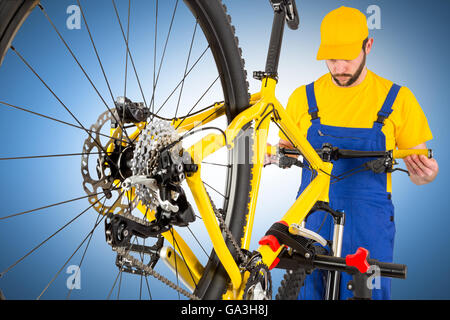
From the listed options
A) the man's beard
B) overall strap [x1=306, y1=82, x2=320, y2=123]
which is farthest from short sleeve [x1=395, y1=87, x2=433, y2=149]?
overall strap [x1=306, y1=82, x2=320, y2=123]

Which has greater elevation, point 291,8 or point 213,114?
point 291,8

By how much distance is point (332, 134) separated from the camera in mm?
1507

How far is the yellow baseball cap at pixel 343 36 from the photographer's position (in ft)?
4.56

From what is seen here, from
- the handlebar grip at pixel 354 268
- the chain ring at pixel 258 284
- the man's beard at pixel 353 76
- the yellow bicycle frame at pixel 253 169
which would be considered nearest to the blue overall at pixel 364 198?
the man's beard at pixel 353 76

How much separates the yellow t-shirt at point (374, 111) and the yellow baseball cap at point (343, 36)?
17 cm

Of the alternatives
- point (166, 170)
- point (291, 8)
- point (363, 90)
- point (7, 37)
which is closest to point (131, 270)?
point (166, 170)

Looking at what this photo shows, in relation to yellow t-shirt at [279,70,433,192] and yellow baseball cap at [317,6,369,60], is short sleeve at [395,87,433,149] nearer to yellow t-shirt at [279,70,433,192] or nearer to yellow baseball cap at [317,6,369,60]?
yellow t-shirt at [279,70,433,192]

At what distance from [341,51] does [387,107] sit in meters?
0.24

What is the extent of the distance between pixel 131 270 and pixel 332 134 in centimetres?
81

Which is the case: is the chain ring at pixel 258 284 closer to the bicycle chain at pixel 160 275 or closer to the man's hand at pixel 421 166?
the bicycle chain at pixel 160 275

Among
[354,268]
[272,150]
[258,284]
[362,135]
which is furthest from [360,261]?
[362,135]

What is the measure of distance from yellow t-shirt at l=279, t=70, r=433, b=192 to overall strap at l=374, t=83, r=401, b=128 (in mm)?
17
